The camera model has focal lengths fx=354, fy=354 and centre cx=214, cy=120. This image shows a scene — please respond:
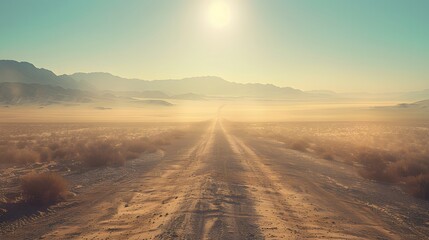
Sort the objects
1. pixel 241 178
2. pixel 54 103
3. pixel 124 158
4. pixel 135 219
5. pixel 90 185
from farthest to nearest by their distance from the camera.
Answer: pixel 54 103 < pixel 124 158 < pixel 241 178 < pixel 90 185 < pixel 135 219

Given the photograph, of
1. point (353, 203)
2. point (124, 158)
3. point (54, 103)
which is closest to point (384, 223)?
point (353, 203)

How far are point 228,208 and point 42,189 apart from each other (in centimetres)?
604

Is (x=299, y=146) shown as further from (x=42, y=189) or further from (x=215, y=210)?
(x=42, y=189)

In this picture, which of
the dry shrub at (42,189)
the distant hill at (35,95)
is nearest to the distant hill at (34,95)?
the distant hill at (35,95)

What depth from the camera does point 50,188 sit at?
11.6 m

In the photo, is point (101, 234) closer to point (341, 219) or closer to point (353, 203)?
point (341, 219)

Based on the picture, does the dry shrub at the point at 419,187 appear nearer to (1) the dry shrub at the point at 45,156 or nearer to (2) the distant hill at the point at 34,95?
(1) the dry shrub at the point at 45,156

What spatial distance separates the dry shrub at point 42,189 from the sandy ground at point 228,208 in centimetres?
61

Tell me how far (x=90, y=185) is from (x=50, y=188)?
114 inches

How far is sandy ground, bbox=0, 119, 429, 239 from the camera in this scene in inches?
345

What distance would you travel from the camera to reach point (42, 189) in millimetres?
11453

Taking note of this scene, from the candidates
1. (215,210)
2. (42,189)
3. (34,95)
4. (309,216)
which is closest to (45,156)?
(42,189)

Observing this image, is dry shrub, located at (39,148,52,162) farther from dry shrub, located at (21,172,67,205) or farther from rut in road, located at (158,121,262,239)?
rut in road, located at (158,121,262,239)

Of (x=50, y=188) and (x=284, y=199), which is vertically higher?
(x=50, y=188)
